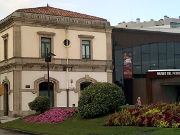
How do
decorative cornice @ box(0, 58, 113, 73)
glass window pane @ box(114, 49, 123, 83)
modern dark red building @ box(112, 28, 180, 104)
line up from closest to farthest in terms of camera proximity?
decorative cornice @ box(0, 58, 113, 73), modern dark red building @ box(112, 28, 180, 104), glass window pane @ box(114, 49, 123, 83)

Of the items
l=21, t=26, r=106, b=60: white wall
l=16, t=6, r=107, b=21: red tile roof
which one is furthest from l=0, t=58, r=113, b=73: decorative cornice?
l=16, t=6, r=107, b=21: red tile roof

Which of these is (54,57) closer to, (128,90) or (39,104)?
(39,104)

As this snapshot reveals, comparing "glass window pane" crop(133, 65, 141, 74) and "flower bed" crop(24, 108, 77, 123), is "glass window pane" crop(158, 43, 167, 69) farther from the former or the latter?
"flower bed" crop(24, 108, 77, 123)

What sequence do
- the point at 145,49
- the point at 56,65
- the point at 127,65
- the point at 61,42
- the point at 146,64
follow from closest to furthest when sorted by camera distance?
the point at 56,65 → the point at 61,42 → the point at 127,65 → the point at 146,64 → the point at 145,49

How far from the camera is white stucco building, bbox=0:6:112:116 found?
43.2 meters

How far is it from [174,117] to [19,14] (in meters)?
27.9

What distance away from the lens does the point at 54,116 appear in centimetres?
2959

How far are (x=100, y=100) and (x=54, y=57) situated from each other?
2055 cm

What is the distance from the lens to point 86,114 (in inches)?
1033

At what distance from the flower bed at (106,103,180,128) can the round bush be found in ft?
9.40

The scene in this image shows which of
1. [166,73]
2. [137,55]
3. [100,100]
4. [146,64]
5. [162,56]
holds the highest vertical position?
[137,55]

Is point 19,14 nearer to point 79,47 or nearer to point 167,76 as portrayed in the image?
point 79,47

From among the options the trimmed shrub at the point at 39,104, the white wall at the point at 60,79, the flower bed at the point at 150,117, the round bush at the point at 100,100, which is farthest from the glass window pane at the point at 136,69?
the flower bed at the point at 150,117

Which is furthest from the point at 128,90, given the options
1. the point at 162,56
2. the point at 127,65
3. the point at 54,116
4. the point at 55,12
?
the point at 54,116
